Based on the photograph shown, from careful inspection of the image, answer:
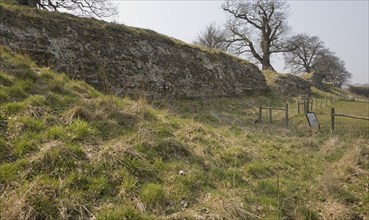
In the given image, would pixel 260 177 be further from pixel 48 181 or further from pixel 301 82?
pixel 301 82

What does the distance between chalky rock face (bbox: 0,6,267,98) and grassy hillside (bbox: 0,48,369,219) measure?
264 cm

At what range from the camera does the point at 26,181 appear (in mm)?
3863

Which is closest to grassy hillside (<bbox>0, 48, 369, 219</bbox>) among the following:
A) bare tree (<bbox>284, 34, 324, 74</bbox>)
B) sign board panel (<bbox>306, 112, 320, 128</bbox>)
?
sign board panel (<bbox>306, 112, 320, 128</bbox>)

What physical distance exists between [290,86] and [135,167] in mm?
23883

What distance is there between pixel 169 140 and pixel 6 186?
3.09 meters

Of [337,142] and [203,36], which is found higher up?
[203,36]

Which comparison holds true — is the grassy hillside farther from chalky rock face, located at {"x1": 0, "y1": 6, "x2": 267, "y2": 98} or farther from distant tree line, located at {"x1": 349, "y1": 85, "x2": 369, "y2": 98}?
distant tree line, located at {"x1": 349, "y1": 85, "x2": 369, "y2": 98}

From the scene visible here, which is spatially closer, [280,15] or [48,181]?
[48,181]

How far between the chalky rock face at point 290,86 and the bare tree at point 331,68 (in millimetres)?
24663

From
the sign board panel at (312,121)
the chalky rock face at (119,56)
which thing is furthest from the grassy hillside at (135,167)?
the sign board panel at (312,121)

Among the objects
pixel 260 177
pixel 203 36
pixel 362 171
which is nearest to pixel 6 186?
pixel 260 177

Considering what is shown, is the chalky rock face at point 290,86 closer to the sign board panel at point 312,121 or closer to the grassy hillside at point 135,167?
the sign board panel at point 312,121

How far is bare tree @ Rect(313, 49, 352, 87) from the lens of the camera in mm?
53469

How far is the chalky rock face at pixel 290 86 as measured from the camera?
24.6m
